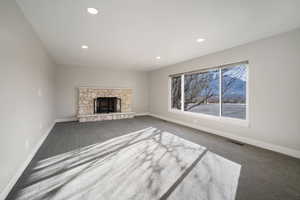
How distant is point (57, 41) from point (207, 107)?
4.82 m

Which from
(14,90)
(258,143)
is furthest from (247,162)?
(14,90)

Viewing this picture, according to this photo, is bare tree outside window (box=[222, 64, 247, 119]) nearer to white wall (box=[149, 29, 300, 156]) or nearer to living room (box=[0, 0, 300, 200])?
living room (box=[0, 0, 300, 200])

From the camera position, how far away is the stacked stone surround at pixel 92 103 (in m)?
6.24

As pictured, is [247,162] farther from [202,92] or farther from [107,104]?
[107,104]

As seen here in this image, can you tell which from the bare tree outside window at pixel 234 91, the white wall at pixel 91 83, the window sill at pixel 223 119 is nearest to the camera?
the window sill at pixel 223 119

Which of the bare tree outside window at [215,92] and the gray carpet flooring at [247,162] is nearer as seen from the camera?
the gray carpet flooring at [247,162]

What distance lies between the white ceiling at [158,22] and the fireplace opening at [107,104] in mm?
3432

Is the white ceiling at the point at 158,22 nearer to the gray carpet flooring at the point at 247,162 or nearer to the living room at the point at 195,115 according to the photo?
the living room at the point at 195,115

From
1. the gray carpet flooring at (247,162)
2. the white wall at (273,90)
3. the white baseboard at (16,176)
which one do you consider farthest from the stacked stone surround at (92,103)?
the white wall at (273,90)

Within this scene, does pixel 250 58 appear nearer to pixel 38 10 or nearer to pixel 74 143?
pixel 38 10

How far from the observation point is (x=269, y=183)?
1.91 m

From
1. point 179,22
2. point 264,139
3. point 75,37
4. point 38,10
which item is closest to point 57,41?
point 75,37

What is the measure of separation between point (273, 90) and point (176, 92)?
3410mm

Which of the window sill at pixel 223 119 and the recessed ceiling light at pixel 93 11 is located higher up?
the recessed ceiling light at pixel 93 11
